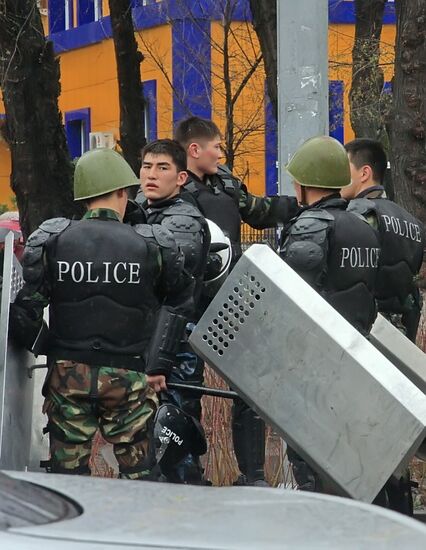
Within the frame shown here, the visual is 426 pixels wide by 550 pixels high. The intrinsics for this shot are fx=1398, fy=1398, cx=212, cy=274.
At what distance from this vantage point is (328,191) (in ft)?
22.7

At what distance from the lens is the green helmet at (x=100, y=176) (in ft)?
20.2

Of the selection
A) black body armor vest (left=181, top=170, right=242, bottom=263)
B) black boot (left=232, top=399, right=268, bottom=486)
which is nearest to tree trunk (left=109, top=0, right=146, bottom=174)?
black body armor vest (left=181, top=170, right=242, bottom=263)

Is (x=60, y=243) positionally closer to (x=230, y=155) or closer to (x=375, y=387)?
(x=375, y=387)

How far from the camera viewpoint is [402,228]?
24.6 ft

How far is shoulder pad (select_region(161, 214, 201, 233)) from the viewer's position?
6.64m

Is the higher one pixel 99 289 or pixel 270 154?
pixel 270 154

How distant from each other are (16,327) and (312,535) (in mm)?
3404

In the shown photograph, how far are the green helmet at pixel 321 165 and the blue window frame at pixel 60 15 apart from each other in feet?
85.8

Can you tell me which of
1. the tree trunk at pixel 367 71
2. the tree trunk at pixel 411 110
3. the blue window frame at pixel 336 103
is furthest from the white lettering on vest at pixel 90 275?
the blue window frame at pixel 336 103

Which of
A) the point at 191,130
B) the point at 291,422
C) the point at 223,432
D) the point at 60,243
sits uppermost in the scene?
the point at 191,130

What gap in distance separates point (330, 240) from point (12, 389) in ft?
5.54

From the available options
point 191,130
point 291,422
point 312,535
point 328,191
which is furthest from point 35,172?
point 312,535

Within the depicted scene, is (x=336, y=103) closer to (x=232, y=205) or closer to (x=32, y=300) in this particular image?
(x=232, y=205)

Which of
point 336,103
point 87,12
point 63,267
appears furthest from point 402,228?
point 87,12
